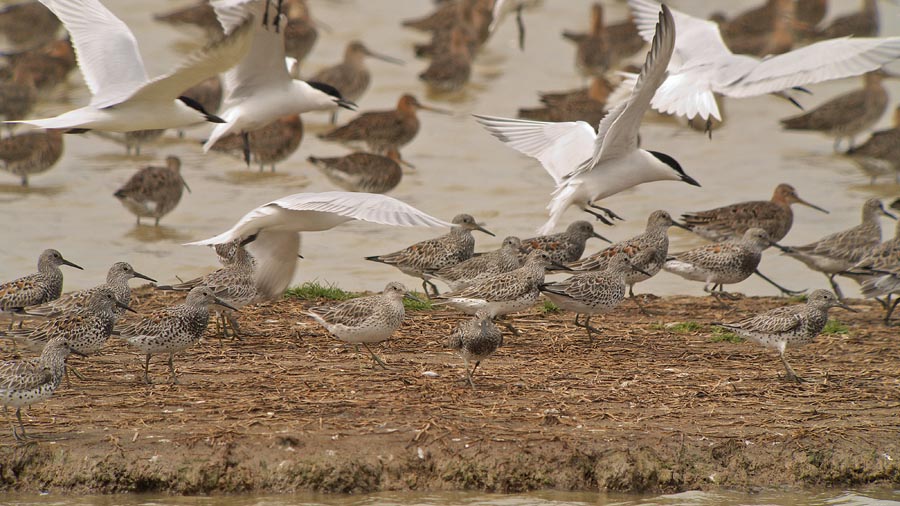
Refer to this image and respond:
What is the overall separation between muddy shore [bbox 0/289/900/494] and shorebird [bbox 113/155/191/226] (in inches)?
199

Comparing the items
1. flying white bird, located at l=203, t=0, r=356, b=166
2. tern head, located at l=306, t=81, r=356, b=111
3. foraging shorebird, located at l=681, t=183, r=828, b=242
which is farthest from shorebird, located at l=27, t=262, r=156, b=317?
foraging shorebird, located at l=681, t=183, r=828, b=242

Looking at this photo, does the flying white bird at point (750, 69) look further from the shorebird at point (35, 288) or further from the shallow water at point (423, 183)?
the shorebird at point (35, 288)

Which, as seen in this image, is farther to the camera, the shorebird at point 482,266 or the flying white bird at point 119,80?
the flying white bird at point 119,80

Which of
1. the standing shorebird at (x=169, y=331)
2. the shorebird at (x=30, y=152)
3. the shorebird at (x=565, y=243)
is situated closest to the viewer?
the standing shorebird at (x=169, y=331)

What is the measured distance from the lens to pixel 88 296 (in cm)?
863

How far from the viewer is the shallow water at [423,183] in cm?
1295

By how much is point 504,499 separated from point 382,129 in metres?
10.8

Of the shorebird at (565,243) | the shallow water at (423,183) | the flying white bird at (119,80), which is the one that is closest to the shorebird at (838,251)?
the shallow water at (423,183)

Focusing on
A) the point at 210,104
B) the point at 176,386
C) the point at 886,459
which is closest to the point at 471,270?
the point at 176,386

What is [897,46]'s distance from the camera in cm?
1142

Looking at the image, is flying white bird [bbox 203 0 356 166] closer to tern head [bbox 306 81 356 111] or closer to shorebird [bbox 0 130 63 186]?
tern head [bbox 306 81 356 111]

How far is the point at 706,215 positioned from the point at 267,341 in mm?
5297

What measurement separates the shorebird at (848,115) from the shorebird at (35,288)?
12.1 m

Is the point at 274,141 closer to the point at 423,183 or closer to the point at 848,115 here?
the point at 423,183
